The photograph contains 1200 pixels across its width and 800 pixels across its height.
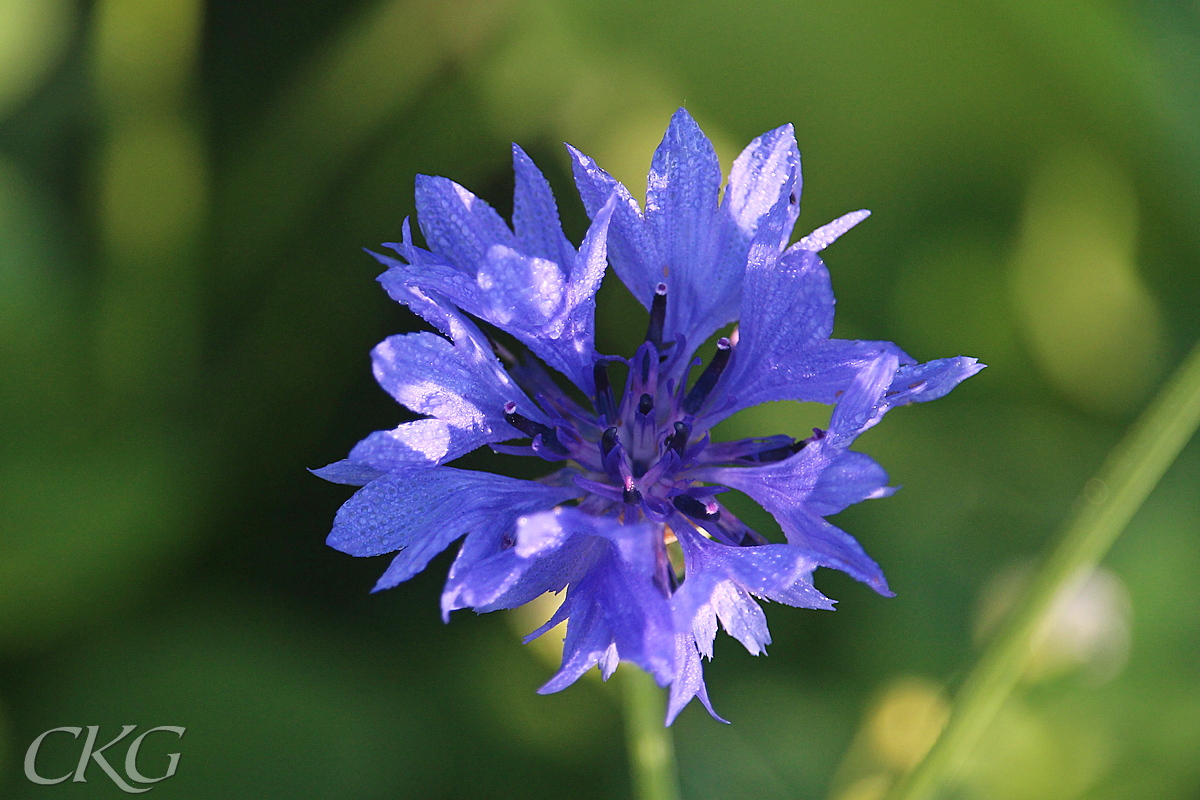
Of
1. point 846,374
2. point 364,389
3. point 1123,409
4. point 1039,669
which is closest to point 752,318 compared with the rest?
point 846,374

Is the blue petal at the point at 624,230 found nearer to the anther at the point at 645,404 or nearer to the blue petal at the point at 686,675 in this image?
the anther at the point at 645,404

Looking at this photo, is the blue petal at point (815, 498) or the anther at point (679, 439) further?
the anther at point (679, 439)

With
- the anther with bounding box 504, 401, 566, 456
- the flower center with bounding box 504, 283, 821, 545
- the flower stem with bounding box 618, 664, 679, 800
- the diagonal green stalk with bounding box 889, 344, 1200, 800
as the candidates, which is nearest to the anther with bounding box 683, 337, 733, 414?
the flower center with bounding box 504, 283, 821, 545

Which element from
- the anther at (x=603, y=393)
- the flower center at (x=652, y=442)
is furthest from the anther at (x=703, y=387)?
the anther at (x=603, y=393)

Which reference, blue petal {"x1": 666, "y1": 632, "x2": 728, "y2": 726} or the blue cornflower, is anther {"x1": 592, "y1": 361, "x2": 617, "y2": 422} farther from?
blue petal {"x1": 666, "y1": 632, "x2": 728, "y2": 726}

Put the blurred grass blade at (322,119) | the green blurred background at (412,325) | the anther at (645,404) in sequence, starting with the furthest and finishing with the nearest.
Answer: the blurred grass blade at (322,119)
the green blurred background at (412,325)
the anther at (645,404)

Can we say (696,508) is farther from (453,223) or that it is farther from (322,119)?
(322,119)
